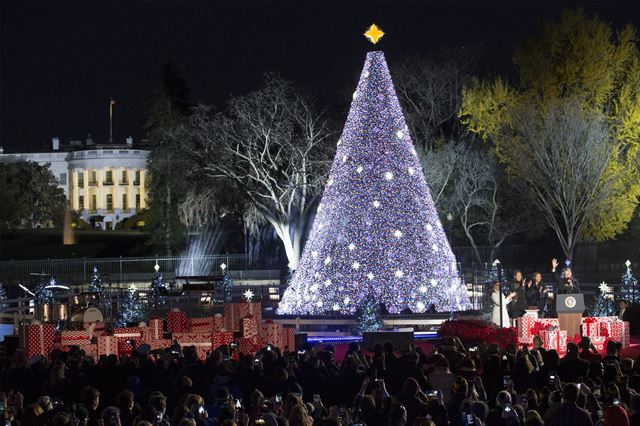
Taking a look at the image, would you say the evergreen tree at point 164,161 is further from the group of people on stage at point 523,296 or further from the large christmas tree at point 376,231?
the group of people on stage at point 523,296

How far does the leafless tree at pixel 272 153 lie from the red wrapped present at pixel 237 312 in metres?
27.9

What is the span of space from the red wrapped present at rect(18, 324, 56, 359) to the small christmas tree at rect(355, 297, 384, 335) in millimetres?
7880

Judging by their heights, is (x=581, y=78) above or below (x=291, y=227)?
above

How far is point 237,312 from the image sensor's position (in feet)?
101

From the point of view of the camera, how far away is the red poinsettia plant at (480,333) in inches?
1016

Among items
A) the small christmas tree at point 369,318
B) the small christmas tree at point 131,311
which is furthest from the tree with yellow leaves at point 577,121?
the small christmas tree at point 369,318

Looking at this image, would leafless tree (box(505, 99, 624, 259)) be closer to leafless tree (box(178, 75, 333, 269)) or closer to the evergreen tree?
leafless tree (box(178, 75, 333, 269))

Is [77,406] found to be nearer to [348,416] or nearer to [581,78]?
[348,416]

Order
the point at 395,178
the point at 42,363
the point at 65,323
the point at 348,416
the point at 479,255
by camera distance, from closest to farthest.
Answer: the point at 348,416 < the point at 42,363 < the point at 65,323 < the point at 395,178 < the point at 479,255

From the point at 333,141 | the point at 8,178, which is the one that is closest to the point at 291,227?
the point at 333,141

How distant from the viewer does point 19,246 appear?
283 ft

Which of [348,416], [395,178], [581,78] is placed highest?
[581,78]

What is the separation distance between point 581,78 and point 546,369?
1473 inches

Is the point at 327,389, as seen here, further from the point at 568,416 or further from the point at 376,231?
the point at 376,231
